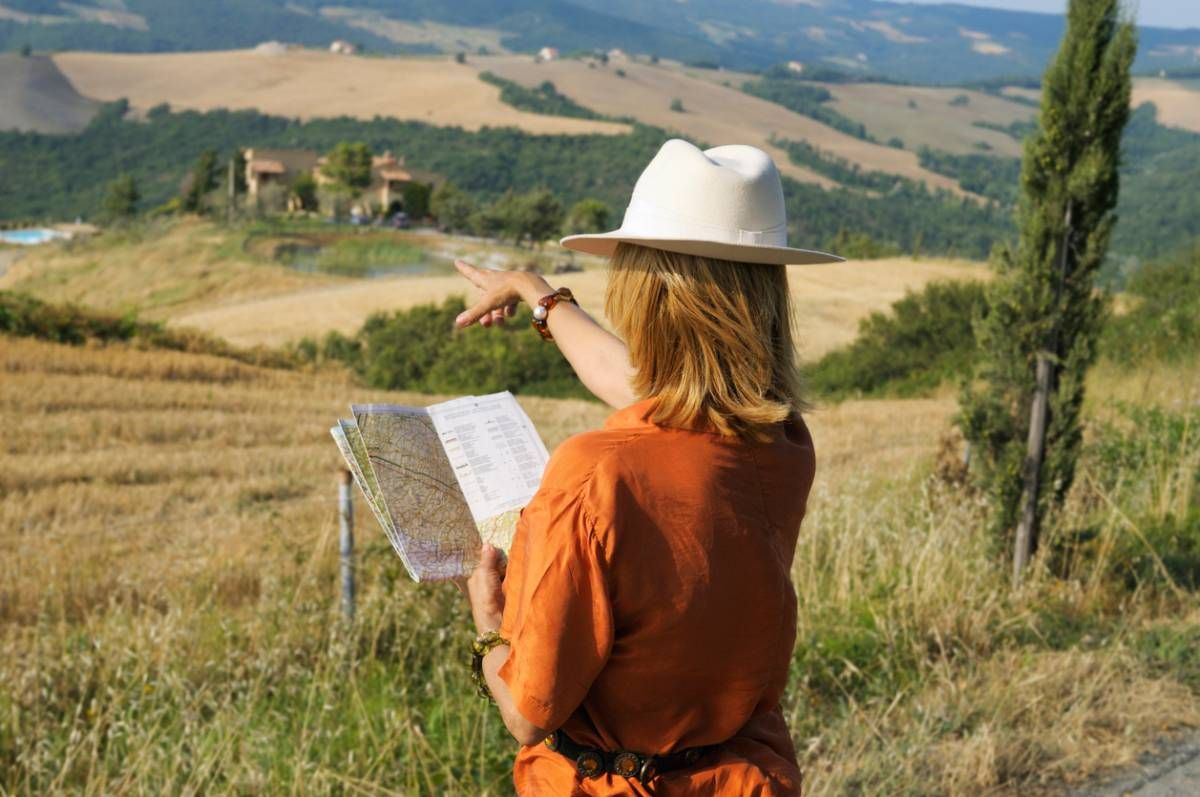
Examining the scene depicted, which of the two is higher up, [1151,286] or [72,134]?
[1151,286]

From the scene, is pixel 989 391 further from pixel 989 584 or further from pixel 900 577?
pixel 900 577

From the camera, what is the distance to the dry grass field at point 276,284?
4428 cm

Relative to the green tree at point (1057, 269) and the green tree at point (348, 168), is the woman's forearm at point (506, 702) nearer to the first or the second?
the green tree at point (1057, 269)

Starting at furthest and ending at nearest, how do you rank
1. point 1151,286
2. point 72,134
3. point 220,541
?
1. point 72,134
2. point 1151,286
3. point 220,541

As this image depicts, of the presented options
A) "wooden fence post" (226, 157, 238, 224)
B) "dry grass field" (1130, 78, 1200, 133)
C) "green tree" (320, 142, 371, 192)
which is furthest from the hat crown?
"dry grass field" (1130, 78, 1200, 133)

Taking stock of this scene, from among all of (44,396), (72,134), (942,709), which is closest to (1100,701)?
(942,709)

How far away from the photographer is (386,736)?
3803 millimetres

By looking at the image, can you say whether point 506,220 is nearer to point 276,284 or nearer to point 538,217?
point 538,217

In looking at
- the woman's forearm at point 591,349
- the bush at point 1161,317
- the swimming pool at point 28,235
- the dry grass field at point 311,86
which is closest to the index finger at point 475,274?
the woman's forearm at point 591,349

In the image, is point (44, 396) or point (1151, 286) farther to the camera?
point (1151, 286)

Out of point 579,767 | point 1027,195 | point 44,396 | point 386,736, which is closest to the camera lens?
point 579,767

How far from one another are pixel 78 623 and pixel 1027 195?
5079 millimetres

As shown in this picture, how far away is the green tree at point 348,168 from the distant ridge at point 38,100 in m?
61.5

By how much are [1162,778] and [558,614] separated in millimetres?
2923
